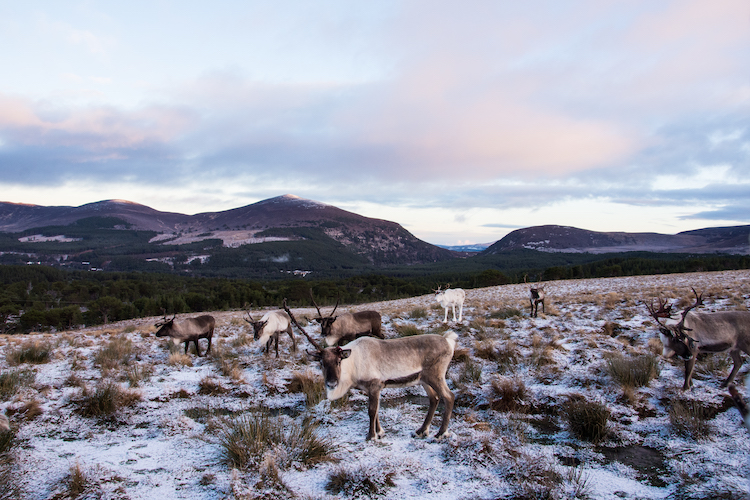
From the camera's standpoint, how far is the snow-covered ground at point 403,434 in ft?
13.2

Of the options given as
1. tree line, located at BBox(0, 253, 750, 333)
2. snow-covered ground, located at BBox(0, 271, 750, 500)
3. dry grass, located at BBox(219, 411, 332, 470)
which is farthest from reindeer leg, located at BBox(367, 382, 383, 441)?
tree line, located at BBox(0, 253, 750, 333)

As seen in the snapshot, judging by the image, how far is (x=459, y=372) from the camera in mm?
8000

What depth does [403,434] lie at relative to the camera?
17.8 feet

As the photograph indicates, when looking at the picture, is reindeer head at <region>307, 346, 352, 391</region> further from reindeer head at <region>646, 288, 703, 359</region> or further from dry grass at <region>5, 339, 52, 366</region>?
dry grass at <region>5, 339, 52, 366</region>

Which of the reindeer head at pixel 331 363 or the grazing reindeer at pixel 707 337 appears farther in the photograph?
the grazing reindeer at pixel 707 337

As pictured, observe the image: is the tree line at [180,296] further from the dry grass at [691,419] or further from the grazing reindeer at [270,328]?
the dry grass at [691,419]

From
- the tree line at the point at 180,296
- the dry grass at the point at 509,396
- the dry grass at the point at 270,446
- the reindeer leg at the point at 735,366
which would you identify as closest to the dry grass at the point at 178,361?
the dry grass at the point at 270,446

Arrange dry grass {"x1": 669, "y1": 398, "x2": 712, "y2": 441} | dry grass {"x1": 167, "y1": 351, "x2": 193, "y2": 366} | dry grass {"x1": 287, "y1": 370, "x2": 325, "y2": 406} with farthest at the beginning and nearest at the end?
1. dry grass {"x1": 167, "y1": 351, "x2": 193, "y2": 366}
2. dry grass {"x1": 287, "y1": 370, "x2": 325, "y2": 406}
3. dry grass {"x1": 669, "y1": 398, "x2": 712, "y2": 441}

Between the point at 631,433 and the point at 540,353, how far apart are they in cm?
338

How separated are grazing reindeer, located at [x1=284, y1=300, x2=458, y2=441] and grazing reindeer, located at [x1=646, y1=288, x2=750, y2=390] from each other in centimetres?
451

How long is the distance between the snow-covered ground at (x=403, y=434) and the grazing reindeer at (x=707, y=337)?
606mm

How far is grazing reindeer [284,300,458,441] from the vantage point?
5219mm

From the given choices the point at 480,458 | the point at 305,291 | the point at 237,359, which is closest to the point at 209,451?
the point at 480,458

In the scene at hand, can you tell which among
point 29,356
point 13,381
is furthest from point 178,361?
point 29,356
